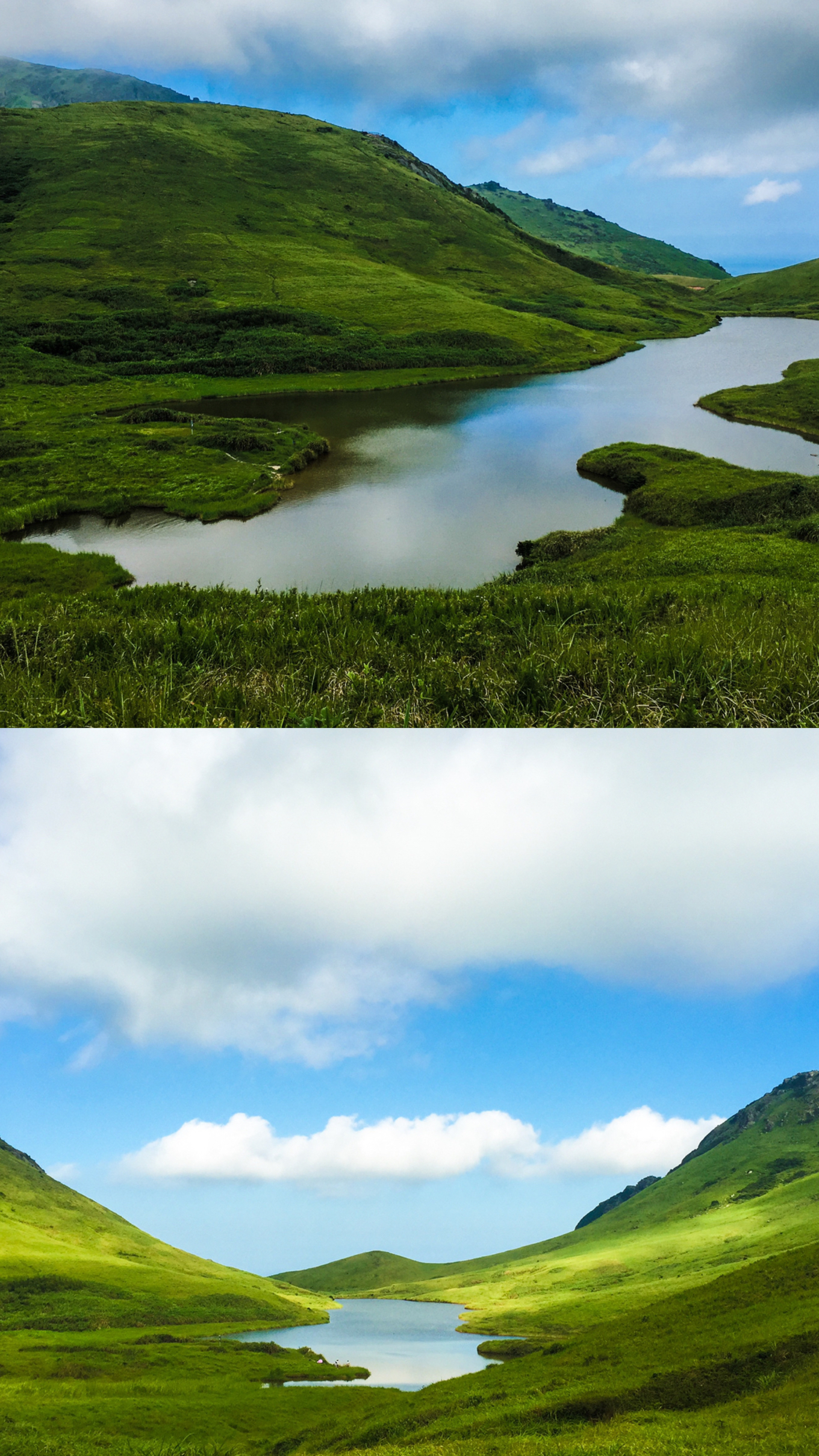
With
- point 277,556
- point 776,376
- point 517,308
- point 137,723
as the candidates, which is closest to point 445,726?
point 137,723

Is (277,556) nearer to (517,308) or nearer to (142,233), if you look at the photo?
(517,308)

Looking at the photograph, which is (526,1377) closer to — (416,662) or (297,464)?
(416,662)

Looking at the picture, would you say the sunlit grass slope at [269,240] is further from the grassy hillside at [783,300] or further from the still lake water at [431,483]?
the still lake water at [431,483]

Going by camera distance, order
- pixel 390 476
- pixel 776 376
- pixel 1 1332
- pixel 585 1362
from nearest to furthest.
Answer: pixel 585 1362, pixel 1 1332, pixel 390 476, pixel 776 376

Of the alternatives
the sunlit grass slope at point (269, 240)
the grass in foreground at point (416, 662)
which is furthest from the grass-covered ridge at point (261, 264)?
the grass in foreground at point (416, 662)

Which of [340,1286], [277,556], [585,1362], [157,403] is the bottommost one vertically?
[340,1286]

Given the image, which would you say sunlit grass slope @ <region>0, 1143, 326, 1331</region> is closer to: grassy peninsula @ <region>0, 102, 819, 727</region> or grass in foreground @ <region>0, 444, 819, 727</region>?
grassy peninsula @ <region>0, 102, 819, 727</region>

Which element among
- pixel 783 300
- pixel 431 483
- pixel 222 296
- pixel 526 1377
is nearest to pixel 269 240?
pixel 222 296

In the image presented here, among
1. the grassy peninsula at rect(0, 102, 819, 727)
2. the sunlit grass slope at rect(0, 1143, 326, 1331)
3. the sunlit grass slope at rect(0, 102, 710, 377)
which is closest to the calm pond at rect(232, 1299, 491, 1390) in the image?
the sunlit grass slope at rect(0, 1143, 326, 1331)
